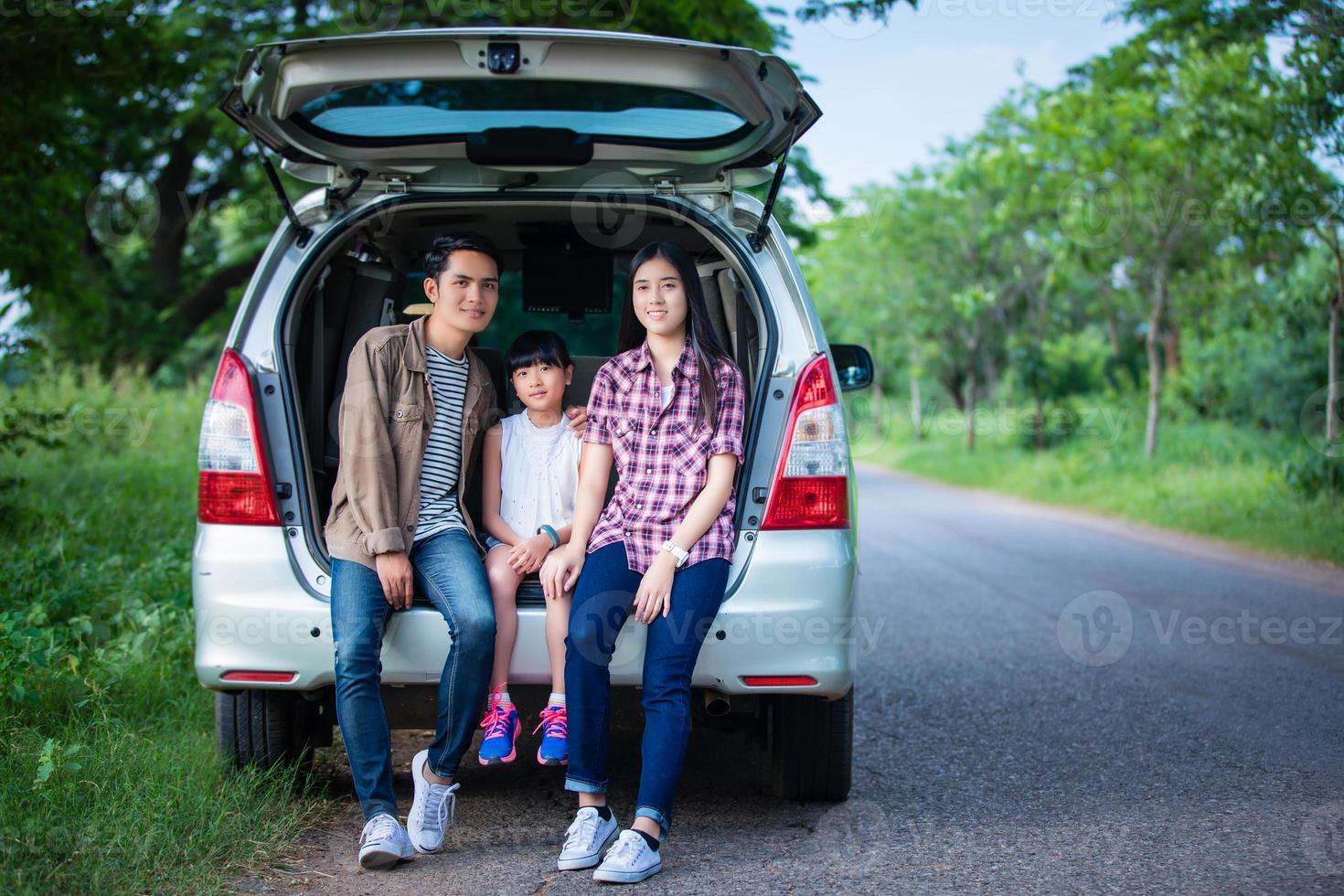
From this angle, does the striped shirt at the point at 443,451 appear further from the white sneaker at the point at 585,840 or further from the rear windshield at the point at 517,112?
the white sneaker at the point at 585,840

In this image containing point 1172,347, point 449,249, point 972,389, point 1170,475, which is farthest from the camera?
point 1172,347

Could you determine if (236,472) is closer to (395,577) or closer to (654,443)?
(395,577)

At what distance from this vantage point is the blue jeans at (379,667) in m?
3.35

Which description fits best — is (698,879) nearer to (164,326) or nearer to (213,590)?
(213,590)

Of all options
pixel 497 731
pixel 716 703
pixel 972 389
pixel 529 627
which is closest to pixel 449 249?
pixel 529 627

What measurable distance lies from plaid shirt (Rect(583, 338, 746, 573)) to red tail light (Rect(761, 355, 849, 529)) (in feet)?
0.51

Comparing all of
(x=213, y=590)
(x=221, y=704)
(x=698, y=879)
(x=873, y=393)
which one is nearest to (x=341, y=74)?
(x=213, y=590)

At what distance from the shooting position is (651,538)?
3564mm

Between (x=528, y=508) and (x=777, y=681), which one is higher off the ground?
(x=528, y=508)

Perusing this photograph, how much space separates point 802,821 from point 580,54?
2.33 meters

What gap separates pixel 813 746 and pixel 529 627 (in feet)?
3.29

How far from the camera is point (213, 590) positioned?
3.45 metres

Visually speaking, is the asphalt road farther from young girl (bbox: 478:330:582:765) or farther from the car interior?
the car interior

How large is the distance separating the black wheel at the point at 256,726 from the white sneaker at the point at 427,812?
0.49 metres
